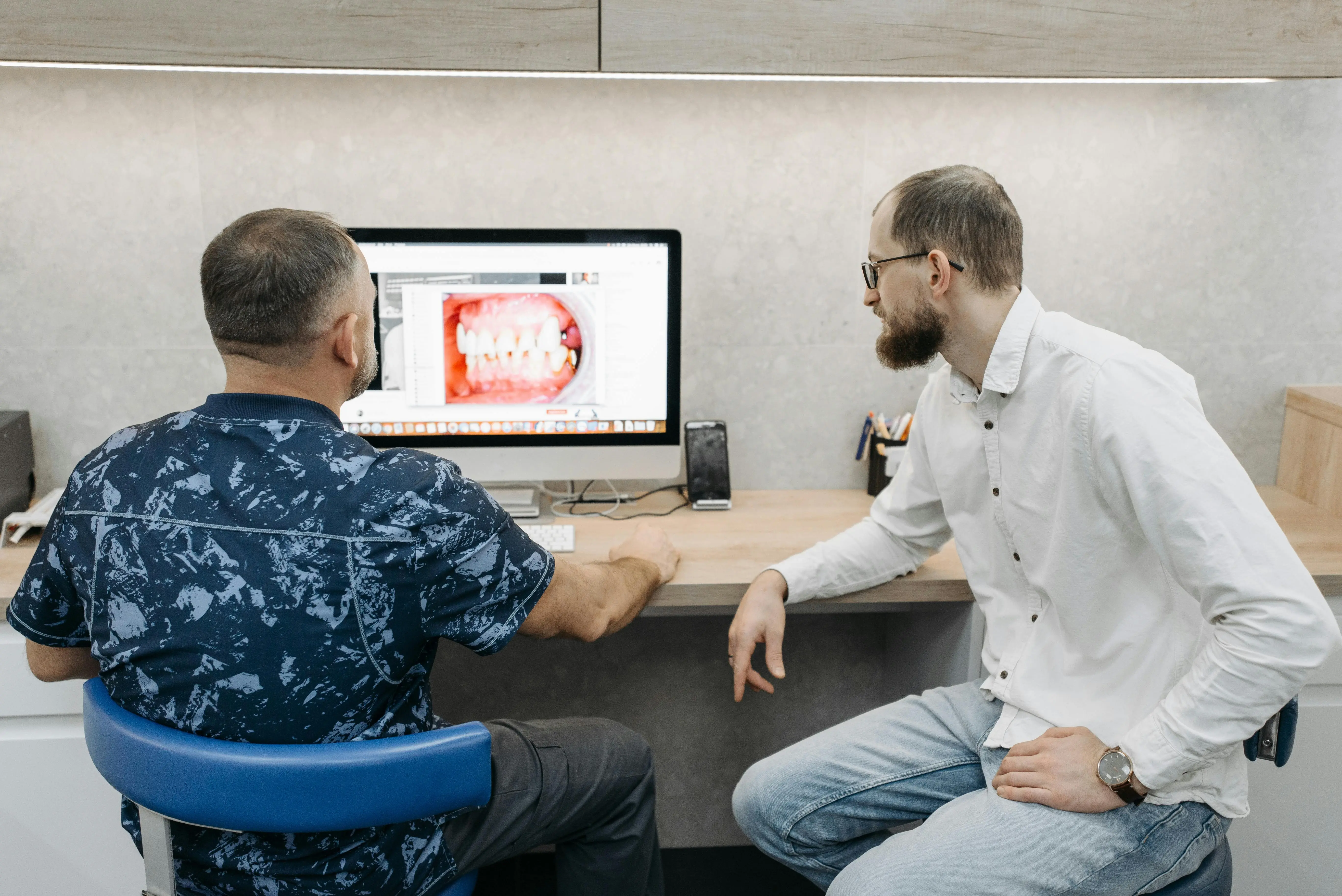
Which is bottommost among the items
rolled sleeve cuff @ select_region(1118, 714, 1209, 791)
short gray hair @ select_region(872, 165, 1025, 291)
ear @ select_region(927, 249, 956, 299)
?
rolled sleeve cuff @ select_region(1118, 714, 1209, 791)

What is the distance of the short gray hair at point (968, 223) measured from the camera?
56.6 inches

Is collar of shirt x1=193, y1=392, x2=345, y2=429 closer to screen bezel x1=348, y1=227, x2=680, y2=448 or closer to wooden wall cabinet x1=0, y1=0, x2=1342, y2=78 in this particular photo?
screen bezel x1=348, y1=227, x2=680, y2=448

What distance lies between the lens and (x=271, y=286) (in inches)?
47.6

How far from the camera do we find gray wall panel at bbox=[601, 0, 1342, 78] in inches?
65.2

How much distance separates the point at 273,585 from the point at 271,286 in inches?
14.4

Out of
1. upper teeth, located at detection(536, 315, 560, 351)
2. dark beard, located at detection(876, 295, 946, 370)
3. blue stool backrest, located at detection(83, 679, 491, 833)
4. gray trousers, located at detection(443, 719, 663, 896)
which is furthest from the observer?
upper teeth, located at detection(536, 315, 560, 351)

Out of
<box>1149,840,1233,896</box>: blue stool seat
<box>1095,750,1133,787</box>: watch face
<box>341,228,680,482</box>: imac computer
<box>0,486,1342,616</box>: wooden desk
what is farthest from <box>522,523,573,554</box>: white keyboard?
<box>1149,840,1233,896</box>: blue stool seat

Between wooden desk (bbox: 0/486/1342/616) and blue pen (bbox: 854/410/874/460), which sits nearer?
wooden desk (bbox: 0/486/1342/616)

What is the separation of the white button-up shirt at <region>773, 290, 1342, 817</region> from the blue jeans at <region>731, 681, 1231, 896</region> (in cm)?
5

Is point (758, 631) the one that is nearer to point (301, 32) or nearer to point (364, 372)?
point (364, 372)

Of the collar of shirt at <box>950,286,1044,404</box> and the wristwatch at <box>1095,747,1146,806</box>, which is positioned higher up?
the collar of shirt at <box>950,286,1044,404</box>

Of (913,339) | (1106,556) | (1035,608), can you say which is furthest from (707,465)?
(1106,556)

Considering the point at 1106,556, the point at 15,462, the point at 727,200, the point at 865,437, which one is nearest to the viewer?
the point at 1106,556

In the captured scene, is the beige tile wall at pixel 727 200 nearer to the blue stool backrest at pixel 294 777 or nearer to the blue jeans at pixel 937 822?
the blue jeans at pixel 937 822
